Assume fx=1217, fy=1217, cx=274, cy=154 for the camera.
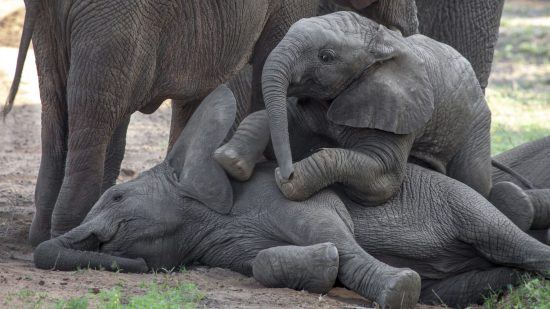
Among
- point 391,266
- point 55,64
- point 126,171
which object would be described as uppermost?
point 55,64

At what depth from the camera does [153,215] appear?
16.4 ft

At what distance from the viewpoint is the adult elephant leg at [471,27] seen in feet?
23.4

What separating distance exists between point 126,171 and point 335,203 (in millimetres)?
2982

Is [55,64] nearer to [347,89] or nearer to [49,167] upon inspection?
[49,167]

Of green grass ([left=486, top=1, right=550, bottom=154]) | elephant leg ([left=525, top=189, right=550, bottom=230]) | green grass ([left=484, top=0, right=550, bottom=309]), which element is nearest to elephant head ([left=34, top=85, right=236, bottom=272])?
green grass ([left=484, top=0, right=550, bottom=309])

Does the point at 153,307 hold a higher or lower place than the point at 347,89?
lower

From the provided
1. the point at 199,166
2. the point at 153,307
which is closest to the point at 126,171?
the point at 199,166

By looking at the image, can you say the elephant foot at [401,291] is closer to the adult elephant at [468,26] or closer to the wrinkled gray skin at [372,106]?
the wrinkled gray skin at [372,106]

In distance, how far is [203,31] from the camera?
565 centimetres

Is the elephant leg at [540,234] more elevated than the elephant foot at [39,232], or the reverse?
the elephant leg at [540,234]

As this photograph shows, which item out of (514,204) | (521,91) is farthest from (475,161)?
(521,91)

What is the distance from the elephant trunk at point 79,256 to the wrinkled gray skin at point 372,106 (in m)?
0.71

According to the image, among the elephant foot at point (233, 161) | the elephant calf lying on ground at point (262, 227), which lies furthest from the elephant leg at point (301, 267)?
the elephant foot at point (233, 161)

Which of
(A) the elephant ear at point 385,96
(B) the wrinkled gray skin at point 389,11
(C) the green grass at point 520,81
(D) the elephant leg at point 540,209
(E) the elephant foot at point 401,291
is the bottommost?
(C) the green grass at point 520,81
